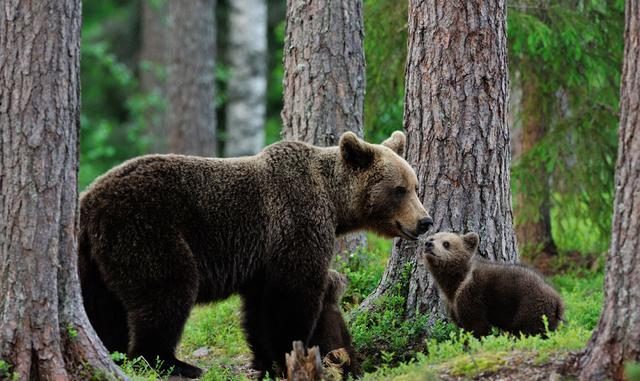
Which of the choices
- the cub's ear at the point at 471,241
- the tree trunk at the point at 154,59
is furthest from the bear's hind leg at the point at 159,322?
the tree trunk at the point at 154,59

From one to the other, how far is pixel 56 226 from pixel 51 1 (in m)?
1.39

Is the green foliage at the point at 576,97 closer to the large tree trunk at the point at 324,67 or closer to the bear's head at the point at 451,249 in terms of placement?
the large tree trunk at the point at 324,67

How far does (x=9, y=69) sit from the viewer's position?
19.5 feet

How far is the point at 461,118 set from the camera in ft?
26.5

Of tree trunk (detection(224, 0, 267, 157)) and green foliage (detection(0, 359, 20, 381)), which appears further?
tree trunk (detection(224, 0, 267, 157))

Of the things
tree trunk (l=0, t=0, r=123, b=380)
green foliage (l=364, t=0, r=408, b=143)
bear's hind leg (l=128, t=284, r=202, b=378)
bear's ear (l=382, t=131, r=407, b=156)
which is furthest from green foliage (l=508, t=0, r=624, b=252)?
tree trunk (l=0, t=0, r=123, b=380)

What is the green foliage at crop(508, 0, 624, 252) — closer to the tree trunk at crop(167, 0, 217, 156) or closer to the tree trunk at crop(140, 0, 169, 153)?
the tree trunk at crop(167, 0, 217, 156)

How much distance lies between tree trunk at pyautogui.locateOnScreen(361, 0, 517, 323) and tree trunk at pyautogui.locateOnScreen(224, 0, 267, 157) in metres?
13.3

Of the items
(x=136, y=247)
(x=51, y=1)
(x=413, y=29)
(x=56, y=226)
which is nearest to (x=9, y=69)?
(x=51, y=1)

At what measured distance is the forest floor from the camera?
6.18 meters

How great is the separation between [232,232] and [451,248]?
1.78 m

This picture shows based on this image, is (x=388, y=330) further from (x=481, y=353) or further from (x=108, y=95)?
(x=108, y=95)

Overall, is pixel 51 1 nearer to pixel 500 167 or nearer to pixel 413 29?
pixel 413 29

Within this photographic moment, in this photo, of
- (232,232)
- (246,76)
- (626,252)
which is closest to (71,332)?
(232,232)
